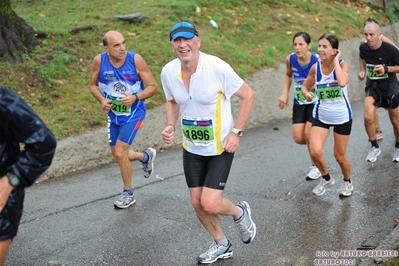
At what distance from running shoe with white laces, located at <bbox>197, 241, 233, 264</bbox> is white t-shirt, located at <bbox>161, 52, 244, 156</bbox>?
2.83ft

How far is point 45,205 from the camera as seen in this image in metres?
7.33

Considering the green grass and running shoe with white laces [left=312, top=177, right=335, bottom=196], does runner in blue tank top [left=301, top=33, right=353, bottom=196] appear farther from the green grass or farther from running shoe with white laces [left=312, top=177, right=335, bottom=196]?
the green grass

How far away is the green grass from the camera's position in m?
10.1

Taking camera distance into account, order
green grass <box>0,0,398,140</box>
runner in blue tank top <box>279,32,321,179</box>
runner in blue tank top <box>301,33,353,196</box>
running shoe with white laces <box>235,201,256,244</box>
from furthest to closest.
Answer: green grass <box>0,0,398,140</box> < runner in blue tank top <box>279,32,321,179</box> < runner in blue tank top <box>301,33,353,196</box> < running shoe with white laces <box>235,201,256,244</box>

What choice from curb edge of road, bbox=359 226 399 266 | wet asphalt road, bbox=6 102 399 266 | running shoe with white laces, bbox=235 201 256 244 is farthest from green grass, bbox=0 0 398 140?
curb edge of road, bbox=359 226 399 266

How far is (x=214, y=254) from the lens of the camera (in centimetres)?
536

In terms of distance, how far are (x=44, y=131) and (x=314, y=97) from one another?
5042mm

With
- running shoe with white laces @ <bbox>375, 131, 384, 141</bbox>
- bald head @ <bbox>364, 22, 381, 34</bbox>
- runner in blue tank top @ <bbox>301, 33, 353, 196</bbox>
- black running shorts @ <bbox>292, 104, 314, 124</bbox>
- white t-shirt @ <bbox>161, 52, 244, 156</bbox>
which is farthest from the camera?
running shoe with white laces @ <bbox>375, 131, 384, 141</bbox>

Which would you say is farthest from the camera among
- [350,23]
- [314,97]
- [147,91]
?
[350,23]

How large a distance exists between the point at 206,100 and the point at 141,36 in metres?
8.25

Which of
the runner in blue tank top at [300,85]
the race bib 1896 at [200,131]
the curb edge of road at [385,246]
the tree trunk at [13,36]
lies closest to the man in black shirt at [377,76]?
the runner in blue tank top at [300,85]

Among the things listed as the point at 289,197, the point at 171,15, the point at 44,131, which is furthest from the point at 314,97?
the point at 171,15

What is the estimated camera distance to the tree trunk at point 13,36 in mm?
10602

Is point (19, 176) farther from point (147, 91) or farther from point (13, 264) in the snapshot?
point (147, 91)
